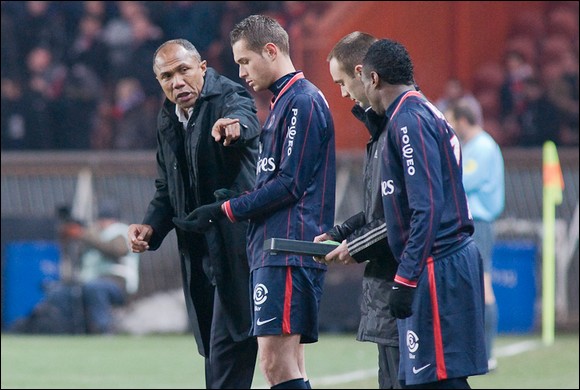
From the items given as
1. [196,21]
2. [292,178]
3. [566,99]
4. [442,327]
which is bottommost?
[442,327]

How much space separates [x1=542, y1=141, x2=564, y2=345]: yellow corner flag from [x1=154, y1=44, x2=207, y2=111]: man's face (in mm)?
6455

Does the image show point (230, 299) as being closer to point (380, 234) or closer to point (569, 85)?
point (380, 234)

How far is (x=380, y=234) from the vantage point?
5.47 metres

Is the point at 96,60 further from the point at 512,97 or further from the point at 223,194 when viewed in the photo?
the point at 223,194

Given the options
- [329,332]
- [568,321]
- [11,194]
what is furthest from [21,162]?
[568,321]

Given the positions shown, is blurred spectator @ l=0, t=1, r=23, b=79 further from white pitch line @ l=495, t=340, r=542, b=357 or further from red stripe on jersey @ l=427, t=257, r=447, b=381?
red stripe on jersey @ l=427, t=257, r=447, b=381

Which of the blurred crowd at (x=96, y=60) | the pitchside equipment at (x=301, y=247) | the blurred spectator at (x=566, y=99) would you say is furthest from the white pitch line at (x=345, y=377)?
the blurred spectator at (x=566, y=99)

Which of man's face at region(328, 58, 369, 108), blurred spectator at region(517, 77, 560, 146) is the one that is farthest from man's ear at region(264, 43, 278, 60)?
blurred spectator at region(517, 77, 560, 146)

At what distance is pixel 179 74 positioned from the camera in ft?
21.5

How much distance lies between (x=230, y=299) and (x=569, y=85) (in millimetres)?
10718

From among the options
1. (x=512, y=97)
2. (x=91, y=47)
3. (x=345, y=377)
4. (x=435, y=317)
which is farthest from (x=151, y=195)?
(x=435, y=317)

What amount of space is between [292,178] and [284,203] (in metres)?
0.12

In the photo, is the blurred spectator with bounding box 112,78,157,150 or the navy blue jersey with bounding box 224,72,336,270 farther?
the blurred spectator with bounding box 112,78,157,150

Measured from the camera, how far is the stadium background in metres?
13.8
